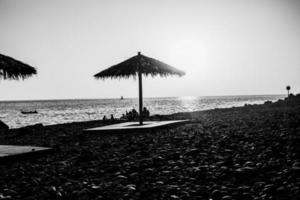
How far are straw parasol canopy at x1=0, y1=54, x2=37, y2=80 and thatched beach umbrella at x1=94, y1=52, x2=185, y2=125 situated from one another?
4748mm

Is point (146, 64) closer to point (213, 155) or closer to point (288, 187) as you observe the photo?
point (213, 155)

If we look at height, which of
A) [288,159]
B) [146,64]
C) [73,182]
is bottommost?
[73,182]

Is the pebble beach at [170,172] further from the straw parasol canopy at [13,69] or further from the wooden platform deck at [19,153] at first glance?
the straw parasol canopy at [13,69]

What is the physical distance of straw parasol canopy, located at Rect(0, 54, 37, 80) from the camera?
8898 mm

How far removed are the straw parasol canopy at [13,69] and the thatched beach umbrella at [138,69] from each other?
15.6 feet

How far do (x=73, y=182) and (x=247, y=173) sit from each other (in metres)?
3.12

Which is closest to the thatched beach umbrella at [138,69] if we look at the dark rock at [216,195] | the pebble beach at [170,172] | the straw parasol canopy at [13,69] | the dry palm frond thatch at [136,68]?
the dry palm frond thatch at [136,68]

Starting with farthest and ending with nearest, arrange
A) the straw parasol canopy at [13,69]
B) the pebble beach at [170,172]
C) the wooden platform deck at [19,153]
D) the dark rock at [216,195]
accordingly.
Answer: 1. the straw parasol canopy at [13,69]
2. the wooden platform deck at [19,153]
3. the pebble beach at [170,172]
4. the dark rock at [216,195]

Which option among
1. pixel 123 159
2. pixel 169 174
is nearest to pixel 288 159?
pixel 169 174

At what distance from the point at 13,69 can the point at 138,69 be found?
6.08 m

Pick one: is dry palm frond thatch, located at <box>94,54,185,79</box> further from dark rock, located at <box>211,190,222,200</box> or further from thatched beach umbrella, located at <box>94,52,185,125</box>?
dark rock, located at <box>211,190,222,200</box>

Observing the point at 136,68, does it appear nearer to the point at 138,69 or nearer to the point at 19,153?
the point at 138,69

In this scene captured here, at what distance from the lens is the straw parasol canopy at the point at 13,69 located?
890 centimetres

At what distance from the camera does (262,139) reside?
307 inches
